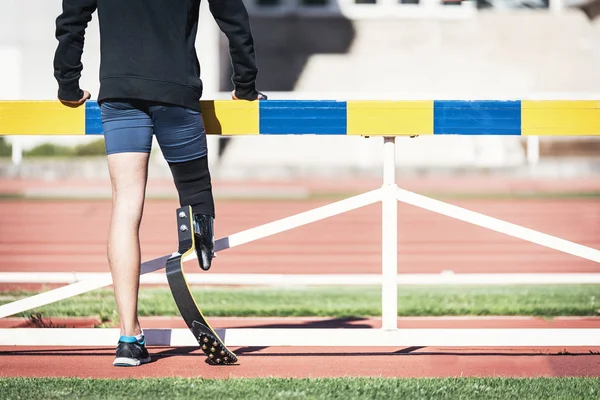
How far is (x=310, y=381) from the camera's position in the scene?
11.3 feet

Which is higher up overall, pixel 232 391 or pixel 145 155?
pixel 145 155

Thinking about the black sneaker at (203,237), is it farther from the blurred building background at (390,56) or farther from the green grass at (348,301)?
the blurred building background at (390,56)

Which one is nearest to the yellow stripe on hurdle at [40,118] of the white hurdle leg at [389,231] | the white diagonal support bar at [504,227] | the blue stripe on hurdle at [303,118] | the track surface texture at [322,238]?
the blue stripe on hurdle at [303,118]

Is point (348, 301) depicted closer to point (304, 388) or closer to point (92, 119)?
point (92, 119)

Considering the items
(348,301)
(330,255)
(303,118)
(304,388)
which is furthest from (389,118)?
(330,255)

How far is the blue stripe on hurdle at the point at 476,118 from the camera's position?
12.7 ft

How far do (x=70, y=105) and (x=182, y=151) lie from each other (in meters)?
0.51

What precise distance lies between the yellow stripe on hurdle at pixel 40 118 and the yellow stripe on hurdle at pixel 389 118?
1.04 metres

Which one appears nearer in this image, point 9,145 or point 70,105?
point 70,105

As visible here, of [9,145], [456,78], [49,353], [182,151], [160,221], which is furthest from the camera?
[456,78]

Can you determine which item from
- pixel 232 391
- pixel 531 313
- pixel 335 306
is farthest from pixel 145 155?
pixel 531 313

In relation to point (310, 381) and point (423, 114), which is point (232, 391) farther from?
point (423, 114)

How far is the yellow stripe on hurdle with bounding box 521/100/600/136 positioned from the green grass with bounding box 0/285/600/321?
1.76 metres

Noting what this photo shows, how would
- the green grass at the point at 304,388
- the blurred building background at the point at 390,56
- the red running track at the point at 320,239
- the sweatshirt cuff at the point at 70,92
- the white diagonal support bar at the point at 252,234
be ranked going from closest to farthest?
1. the green grass at the point at 304,388
2. the sweatshirt cuff at the point at 70,92
3. the white diagonal support bar at the point at 252,234
4. the red running track at the point at 320,239
5. the blurred building background at the point at 390,56
